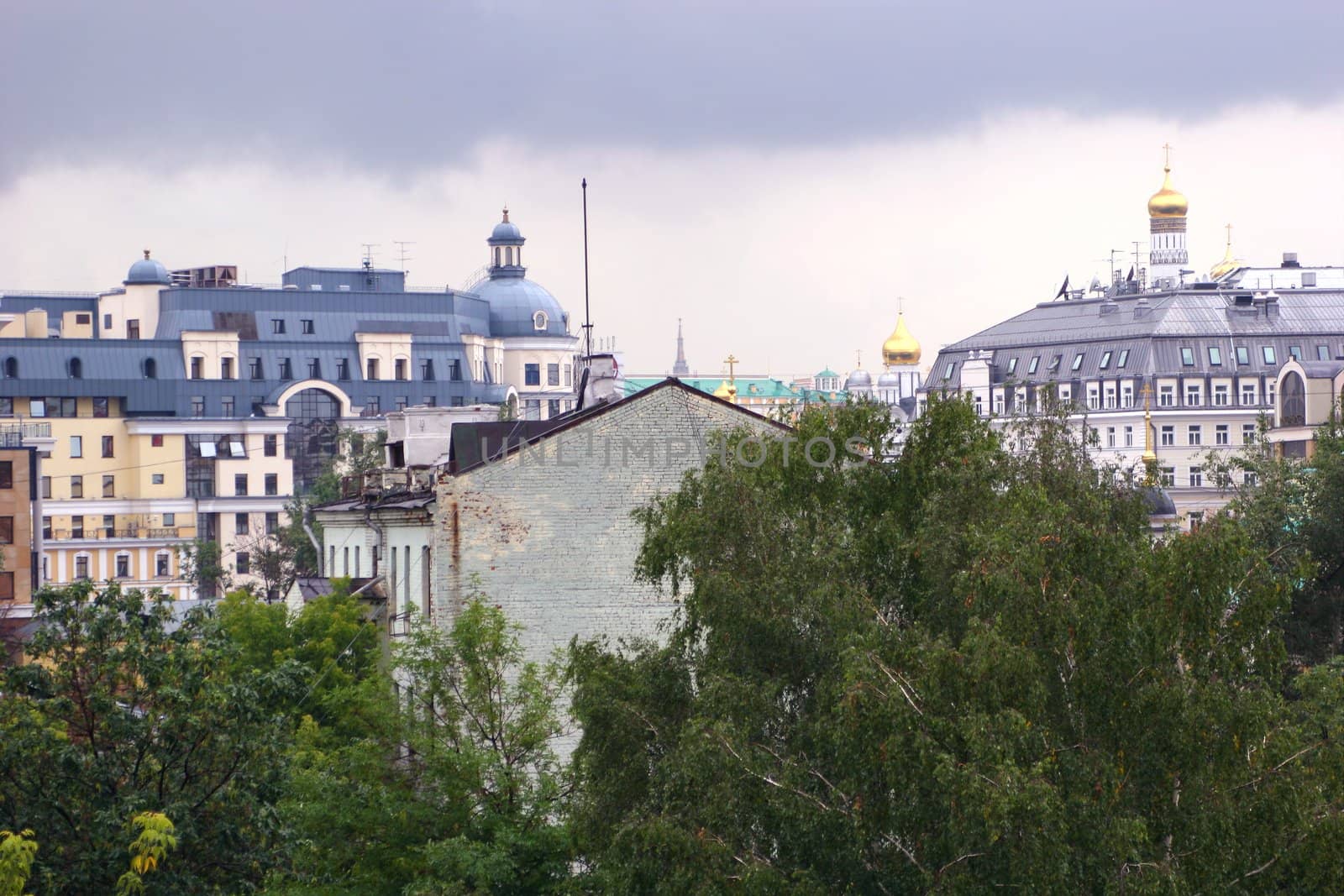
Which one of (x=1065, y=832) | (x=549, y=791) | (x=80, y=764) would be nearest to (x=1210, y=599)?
(x=1065, y=832)

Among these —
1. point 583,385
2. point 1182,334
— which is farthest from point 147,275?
point 583,385

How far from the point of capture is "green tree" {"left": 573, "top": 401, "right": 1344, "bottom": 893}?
957 inches

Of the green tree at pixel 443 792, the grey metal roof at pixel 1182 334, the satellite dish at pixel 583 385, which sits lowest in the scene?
the green tree at pixel 443 792

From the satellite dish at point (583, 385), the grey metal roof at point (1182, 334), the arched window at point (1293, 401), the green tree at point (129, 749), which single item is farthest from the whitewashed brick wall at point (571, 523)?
the grey metal roof at point (1182, 334)

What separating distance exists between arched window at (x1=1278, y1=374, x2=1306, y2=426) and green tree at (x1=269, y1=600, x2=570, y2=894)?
3419 inches

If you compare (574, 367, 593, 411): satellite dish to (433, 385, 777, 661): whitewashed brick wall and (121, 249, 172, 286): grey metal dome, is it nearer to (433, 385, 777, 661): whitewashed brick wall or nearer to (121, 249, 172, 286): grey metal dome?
(433, 385, 777, 661): whitewashed brick wall

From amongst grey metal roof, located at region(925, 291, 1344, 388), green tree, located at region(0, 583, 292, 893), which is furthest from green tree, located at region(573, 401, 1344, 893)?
grey metal roof, located at region(925, 291, 1344, 388)

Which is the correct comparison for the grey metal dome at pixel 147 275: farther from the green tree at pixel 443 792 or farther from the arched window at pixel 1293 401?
the green tree at pixel 443 792

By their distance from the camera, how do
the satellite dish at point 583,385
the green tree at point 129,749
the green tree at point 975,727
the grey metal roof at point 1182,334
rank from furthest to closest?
the grey metal roof at point 1182,334 < the satellite dish at point 583,385 < the green tree at point 129,749 < the green tree at point 975,727

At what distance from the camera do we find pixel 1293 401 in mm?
124125

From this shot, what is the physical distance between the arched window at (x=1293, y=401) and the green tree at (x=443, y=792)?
86832mm

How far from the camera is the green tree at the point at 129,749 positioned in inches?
1057

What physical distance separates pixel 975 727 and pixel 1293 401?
104m

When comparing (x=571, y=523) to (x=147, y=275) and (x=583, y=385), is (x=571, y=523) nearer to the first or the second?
(x=583, y=385)
